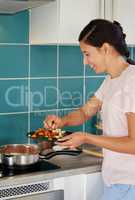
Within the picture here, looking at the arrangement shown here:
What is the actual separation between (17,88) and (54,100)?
0.25 meters

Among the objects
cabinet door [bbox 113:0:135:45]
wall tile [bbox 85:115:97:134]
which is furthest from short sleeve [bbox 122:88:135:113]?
wall tile [bbox 85:115:97:134]

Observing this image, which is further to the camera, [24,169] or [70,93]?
[70,93]

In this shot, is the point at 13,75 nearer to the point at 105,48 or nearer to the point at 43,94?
the point at 43,94

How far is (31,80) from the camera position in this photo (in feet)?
7.83

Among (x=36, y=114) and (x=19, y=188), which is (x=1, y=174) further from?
(x=36, y=114)

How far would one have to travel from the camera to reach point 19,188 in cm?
185

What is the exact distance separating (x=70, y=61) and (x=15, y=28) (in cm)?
39

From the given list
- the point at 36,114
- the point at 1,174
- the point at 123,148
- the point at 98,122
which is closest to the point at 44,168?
the point at 1,174

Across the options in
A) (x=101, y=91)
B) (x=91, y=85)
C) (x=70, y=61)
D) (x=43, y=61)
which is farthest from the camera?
(x=91, y=85)

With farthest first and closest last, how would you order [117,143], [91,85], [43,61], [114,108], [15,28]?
[91,85] → [43,61] → [15,28] → [114,108] → [117,143]

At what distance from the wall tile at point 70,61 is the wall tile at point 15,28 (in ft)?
0.81

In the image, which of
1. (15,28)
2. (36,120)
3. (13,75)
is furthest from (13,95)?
(15,28)

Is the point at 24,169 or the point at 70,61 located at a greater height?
the point at 70,61

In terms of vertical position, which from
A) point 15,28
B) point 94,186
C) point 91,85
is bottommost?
point 94,186
